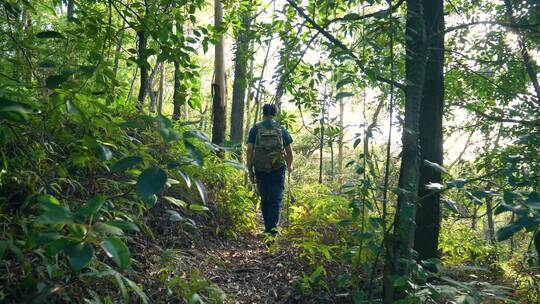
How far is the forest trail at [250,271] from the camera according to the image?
405 cm

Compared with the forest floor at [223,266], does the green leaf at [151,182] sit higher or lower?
higher

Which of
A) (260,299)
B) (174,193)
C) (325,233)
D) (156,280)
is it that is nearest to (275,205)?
(325,233)

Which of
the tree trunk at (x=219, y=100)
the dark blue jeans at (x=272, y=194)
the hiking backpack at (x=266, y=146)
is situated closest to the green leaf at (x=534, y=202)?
the hiking backpack at (x=266, y=146)

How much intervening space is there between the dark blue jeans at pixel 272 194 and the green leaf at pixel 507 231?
4898 mm

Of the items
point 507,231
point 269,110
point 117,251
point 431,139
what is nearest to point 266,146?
point 269,110

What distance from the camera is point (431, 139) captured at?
4148 mm

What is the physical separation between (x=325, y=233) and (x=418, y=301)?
267 cm

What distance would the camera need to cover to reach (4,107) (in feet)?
4.53

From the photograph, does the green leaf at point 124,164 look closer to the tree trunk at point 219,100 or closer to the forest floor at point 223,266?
the forest floor at point 223,266

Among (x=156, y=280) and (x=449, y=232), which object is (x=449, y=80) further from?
(x=156, y=280)

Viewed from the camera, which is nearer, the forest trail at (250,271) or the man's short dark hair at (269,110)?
the forest trail at (250,271)

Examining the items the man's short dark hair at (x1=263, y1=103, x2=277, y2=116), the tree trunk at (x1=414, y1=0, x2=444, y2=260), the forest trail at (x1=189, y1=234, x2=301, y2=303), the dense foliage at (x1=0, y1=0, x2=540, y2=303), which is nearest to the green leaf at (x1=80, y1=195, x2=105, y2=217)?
the dense foliage at (x1=0, y1=0, x2=540, y2=303)

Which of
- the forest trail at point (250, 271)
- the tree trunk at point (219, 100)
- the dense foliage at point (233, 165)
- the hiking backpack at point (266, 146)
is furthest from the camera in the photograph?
the tree trunk at point (219, 100)

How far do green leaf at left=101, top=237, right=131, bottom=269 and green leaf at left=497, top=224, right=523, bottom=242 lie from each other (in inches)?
48.5
